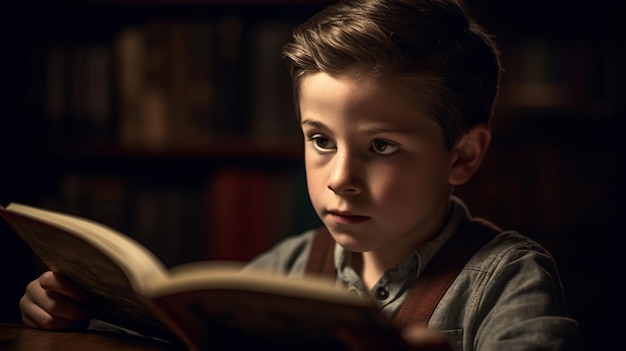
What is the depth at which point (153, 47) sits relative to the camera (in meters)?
1.72

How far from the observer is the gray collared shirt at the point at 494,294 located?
70 centimetres

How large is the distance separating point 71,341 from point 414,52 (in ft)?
1.52

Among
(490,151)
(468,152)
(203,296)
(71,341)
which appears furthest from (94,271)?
(490,151)

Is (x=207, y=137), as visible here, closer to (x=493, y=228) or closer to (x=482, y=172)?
(x=482, y=172)

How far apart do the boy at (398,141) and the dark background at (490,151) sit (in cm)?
84

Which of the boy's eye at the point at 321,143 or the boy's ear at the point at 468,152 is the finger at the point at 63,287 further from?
the boy's ear at the point at 468,152

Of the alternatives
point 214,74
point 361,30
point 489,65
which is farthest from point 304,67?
point 214,74

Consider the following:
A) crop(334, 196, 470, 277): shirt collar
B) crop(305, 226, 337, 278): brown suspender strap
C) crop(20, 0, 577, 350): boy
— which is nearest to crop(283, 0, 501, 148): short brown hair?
crop(20, 0, 577, 350): boy

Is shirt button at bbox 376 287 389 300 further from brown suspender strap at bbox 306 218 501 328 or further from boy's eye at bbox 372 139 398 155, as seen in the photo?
boy's eye at bbox 372 139 398 155

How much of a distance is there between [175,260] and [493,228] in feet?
3.39

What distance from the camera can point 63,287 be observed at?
0.80 meters

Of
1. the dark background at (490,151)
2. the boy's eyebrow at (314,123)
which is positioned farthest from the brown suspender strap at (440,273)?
the dark background at (490,151)

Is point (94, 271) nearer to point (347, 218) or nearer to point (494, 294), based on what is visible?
point (347, 218)

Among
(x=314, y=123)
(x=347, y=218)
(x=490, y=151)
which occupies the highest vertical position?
(x=314, y=123)
